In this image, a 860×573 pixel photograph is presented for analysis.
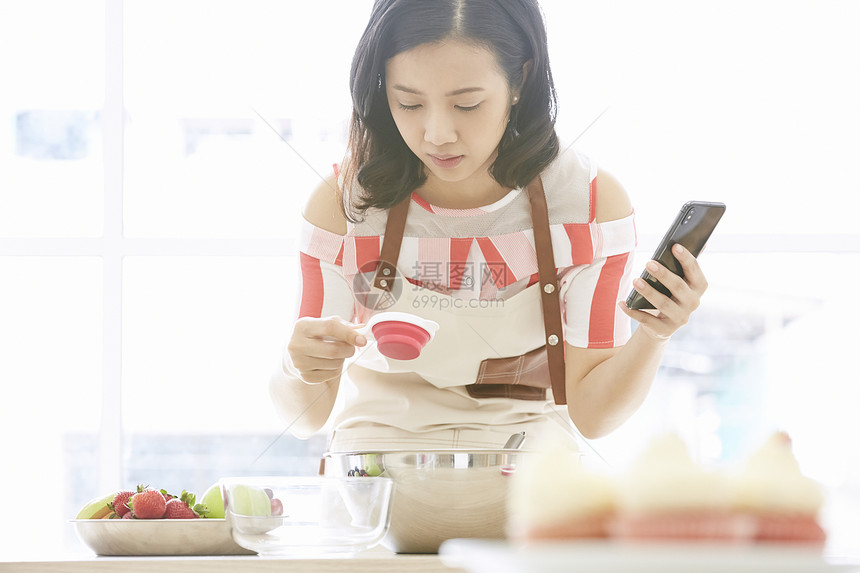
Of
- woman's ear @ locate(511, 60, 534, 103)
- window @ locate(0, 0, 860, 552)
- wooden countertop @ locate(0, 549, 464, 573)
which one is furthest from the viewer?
window @ locate(0, 0, 860, 552)

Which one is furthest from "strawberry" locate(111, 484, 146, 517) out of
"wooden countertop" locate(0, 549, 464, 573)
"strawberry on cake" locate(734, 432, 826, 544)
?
"strawberry on cake" locate(734, 432, 826, 544)

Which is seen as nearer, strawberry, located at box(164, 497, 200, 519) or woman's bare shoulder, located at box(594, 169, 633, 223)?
strawberry, located at box(164, 497, 200, 519)

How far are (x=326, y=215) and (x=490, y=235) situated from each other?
0.70 feet

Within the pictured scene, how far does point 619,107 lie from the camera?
3.09 meters

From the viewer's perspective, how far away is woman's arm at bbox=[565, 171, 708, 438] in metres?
1.06

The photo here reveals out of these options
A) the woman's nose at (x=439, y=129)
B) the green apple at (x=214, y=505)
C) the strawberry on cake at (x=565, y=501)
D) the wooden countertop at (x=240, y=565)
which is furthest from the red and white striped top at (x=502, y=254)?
the strawberry on cake at (x=565, y=501)

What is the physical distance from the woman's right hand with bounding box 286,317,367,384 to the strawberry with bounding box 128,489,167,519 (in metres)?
0.21

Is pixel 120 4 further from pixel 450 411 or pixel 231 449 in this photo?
pixel 450 411

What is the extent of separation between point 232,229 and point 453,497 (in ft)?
7.93

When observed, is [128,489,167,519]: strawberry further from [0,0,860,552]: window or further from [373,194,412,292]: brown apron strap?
[0,0,860,552]: window

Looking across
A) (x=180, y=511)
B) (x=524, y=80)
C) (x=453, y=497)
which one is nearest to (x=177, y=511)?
(x=180, y=511)

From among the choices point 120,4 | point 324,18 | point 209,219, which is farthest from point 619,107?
point 120,4

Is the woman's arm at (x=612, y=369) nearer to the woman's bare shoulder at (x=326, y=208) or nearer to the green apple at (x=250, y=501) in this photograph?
the woman's bare shoulder at (x=326, y=208)

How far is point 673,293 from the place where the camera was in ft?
3.00
